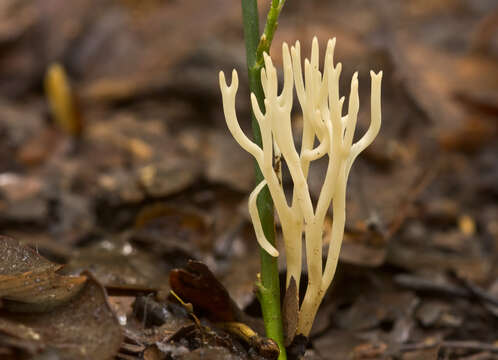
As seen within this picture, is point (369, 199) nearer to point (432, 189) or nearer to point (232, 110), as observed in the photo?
point (432, 189)

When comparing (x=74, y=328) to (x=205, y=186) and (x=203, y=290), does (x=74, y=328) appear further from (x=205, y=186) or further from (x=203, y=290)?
(x=205, y=186)

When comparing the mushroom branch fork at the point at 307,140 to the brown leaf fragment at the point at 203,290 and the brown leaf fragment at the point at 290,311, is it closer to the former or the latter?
the brown leaf fragment at the point at 290,311

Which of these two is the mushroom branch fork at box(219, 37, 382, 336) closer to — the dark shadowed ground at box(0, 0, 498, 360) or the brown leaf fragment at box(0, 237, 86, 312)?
the dark shadowed ground at box(0, 0, 498, 360)

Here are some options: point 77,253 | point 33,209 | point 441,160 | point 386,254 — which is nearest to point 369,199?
point 386,254

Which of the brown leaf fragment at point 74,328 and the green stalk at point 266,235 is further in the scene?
the green stalk at point 266,235

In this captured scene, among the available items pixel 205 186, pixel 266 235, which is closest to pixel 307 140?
pixel 266 235

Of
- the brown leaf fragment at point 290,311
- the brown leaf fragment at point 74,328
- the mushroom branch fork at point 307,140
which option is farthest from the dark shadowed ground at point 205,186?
the mushroom branch fork at point 307,140

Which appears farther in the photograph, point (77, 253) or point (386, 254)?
point (386, 254)
